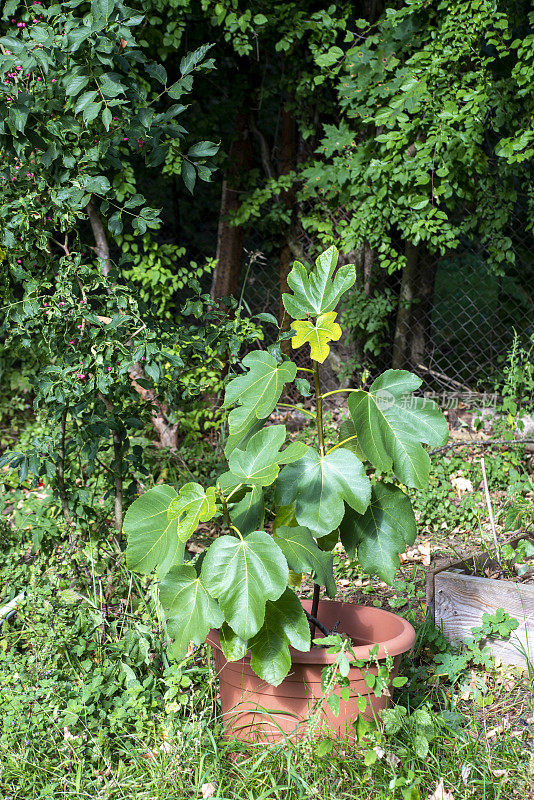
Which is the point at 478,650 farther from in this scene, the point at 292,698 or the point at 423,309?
the point at 423,309

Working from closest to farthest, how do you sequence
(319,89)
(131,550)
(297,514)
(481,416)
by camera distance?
(297,514), (131,550), (481,416), (319,89)

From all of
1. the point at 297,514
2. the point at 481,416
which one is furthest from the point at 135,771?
the point at 481,416

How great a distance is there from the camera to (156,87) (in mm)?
4703

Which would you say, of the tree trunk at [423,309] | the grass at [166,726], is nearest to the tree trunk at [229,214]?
the tree trunk at [423,309]

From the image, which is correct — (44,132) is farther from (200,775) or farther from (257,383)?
(200,775)

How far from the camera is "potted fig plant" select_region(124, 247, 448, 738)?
1683mm

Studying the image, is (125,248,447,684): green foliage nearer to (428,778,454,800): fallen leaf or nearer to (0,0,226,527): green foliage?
(428,778,454,800): fallen leaf

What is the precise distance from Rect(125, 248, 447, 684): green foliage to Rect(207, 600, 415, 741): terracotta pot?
0.10 metres

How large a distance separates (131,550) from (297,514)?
0.43 metres

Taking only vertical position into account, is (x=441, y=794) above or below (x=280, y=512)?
below

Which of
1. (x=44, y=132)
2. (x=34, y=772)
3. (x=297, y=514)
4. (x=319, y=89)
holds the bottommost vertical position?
(x=34, y=772)

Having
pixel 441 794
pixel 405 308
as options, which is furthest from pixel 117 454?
pixel 405 308

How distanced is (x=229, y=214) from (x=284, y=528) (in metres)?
3.60

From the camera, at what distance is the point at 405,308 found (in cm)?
484
